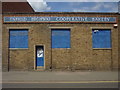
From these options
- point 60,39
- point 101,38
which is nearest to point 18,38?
point 60,39

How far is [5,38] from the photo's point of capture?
19.1m

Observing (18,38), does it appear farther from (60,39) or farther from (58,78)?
(58,78)

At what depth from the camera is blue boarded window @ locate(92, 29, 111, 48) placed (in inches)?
766

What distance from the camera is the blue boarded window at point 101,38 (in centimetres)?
1945

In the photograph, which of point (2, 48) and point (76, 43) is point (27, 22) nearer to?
point (2, 48)

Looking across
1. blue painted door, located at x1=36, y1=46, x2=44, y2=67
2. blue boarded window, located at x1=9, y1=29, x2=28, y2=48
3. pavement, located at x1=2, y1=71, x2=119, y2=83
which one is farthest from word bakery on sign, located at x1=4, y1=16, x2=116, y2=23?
pavement, located at x1=2, y1=71, x2=119, y2=83

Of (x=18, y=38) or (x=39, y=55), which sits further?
(x=39, y=55)

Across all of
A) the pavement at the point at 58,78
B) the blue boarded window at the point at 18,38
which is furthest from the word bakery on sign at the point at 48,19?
the pavement at the point at 58,78

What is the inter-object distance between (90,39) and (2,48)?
7923mm

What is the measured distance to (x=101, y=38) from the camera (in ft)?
64.1

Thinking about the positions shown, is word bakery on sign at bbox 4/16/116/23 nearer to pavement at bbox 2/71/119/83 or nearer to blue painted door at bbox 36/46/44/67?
blue painted door at bbox 36/46/44/67

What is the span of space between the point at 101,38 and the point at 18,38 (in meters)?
7.53

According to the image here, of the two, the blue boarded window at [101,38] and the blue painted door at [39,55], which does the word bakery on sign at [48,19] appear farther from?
the blue painted door at [39,55]

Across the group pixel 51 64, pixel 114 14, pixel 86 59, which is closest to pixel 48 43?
pixel 51 64
